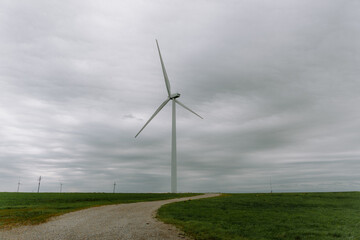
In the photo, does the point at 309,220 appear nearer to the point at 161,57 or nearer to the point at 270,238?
the point at 270,238

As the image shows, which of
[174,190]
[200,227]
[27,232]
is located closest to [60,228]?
[27,232]

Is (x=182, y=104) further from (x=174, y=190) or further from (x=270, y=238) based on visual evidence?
(x=270, y=238)

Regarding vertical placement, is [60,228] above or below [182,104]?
below

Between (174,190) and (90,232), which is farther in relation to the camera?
(174,190)

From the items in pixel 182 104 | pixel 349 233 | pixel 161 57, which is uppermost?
pixel 161 57

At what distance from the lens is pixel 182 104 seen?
9125 centimetres

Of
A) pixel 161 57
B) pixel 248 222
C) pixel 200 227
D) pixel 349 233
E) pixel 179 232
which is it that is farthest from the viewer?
pixel 161 57

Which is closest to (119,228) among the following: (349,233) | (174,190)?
(349,233)

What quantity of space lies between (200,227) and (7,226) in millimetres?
19620

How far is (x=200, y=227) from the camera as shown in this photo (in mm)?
22875

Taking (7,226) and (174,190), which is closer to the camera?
(7,226)

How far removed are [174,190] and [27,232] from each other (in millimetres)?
63397

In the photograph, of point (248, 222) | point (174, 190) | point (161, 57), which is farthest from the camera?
point (161, 57)

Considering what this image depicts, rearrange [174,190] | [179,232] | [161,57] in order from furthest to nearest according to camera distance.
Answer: [161,57], [174,190], [179,232]
